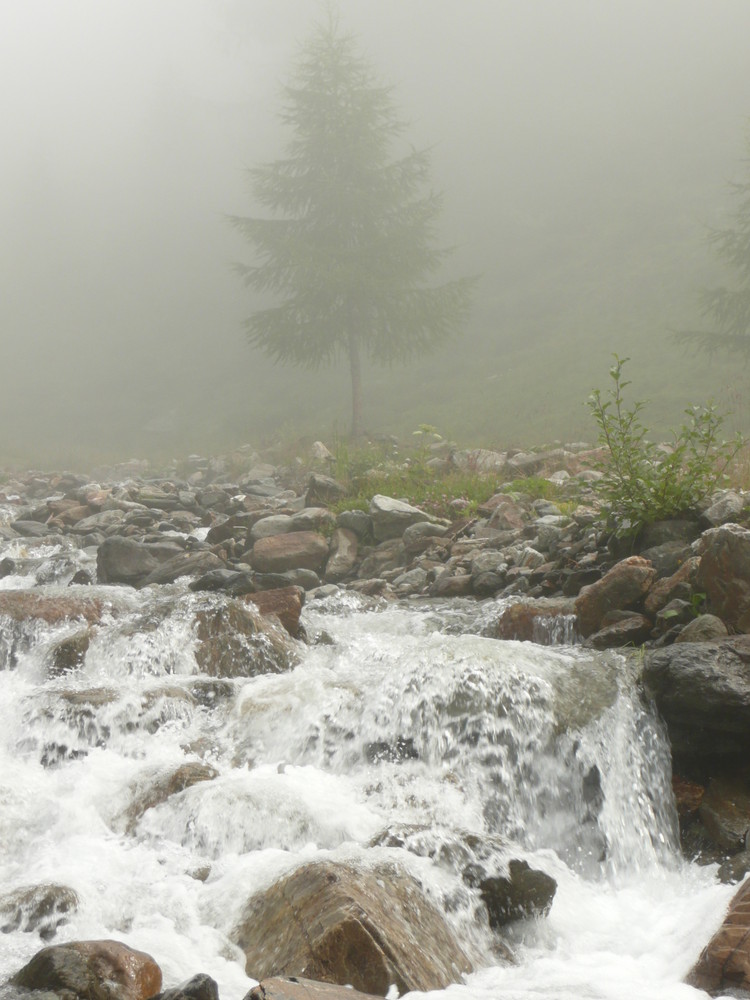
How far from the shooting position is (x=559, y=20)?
5181 cm

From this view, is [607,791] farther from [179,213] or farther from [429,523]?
[179,213]

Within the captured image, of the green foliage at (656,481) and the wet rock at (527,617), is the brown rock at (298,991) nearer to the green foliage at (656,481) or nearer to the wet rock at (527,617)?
the wet rock at (527,617)

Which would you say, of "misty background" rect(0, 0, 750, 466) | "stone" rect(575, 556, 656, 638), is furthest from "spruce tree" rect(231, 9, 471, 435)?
"stone" rect(575, 556, 656, 638)

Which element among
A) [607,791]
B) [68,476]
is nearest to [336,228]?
[68,476]

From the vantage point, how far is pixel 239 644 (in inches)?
242

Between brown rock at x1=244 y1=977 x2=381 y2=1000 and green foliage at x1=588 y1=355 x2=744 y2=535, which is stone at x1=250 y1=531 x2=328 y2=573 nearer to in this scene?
green foliage at x1=588 y1=355 x2=744 y2=535

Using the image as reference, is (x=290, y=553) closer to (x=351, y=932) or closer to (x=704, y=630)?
(x=704, y=630)

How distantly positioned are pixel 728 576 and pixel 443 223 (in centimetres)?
3867

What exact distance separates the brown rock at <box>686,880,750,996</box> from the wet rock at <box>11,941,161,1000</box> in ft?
6.01

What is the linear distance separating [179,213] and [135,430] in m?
23.7

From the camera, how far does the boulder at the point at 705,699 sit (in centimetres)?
408

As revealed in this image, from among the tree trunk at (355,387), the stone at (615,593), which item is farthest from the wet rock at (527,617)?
the tree trunk at (355,387)

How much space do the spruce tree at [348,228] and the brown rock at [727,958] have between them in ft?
63.6

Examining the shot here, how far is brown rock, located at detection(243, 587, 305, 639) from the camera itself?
6.57 meters
